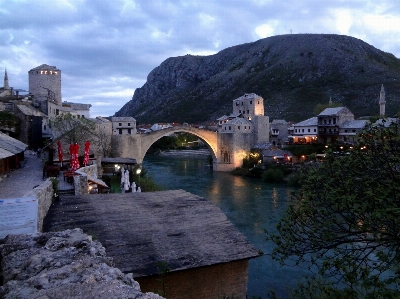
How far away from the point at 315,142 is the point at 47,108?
87.8 feet

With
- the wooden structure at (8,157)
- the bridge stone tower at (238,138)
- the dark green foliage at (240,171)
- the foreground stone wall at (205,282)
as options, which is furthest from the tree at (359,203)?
the bridge stone tower at (238,138)

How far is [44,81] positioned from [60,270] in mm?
33304

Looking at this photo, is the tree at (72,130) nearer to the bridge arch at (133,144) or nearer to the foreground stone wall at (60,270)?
the bridge arch at (133,144)

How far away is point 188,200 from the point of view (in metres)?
8.91

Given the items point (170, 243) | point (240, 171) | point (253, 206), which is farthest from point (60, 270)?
point (240, 171)

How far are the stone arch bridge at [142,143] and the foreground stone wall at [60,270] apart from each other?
29.1m

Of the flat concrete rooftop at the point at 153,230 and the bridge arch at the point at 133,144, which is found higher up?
the bridge arch at the point at 133,144

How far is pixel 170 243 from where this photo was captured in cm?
644

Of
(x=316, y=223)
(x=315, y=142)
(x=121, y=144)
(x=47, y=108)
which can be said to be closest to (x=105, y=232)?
(x=316, y=223)

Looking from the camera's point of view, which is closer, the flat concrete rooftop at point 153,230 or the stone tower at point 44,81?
the flat concrete rooftop at point 153,230

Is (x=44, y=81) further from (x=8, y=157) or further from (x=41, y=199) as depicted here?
(x=41, y=199)

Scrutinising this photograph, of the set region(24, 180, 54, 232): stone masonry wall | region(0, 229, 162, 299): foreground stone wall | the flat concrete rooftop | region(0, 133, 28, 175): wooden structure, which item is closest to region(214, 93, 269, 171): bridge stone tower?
region(0, 133, 28, 175): wooden structure

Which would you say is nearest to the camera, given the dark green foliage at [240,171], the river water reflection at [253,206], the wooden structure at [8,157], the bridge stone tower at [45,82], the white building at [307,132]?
the river water reflection at [253,206]

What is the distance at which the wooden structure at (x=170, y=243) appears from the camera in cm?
589
